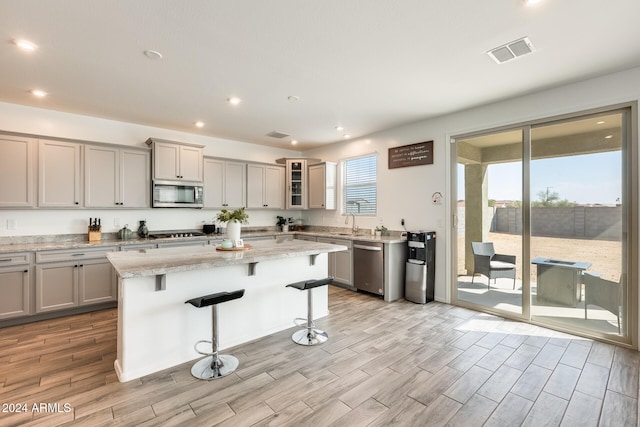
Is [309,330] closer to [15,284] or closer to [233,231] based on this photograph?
[233,231]

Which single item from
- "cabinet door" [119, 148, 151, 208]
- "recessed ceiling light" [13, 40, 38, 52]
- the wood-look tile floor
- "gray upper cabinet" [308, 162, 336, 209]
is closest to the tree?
the wood-look tile floor

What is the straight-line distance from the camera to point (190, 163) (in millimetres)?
4934

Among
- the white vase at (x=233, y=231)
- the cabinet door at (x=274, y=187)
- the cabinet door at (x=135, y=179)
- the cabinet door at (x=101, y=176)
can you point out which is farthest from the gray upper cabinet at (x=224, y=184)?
the white vase at (x=233, y=231)

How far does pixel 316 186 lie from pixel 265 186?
3.41 feet

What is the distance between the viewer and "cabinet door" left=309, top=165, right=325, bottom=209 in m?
6.02

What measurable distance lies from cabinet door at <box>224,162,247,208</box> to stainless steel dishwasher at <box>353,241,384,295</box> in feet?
7.83

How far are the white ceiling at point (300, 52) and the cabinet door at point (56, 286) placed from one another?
6.91 ft

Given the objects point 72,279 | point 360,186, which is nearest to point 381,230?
point 360,186

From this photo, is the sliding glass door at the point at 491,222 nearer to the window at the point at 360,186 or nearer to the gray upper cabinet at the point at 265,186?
the window at the point at 360,186

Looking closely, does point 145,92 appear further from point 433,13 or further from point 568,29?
point 568,29

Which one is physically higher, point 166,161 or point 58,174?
point 166,161

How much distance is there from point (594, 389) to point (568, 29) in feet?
9.08

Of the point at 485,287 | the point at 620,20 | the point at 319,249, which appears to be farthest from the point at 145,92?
the point at 485,287

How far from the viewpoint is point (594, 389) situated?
2.26 m
